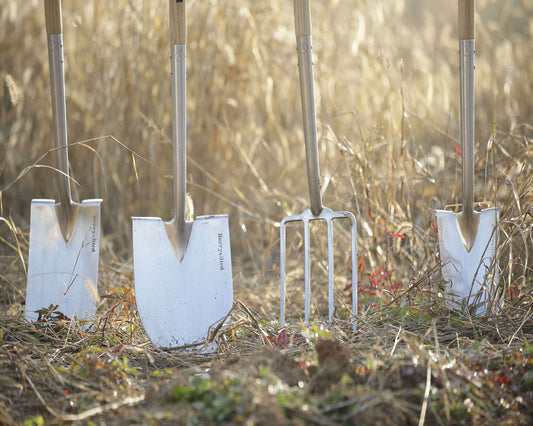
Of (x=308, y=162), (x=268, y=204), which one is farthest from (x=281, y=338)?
(x=268, y=204)

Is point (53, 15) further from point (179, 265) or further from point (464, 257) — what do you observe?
point (464, 257)

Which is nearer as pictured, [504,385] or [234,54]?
[504,385]

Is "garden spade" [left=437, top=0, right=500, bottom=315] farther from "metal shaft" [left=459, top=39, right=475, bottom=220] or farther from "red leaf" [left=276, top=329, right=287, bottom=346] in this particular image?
"red leaf" [left=276, top=329, right=287, bottom=346]

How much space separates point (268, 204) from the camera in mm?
3832

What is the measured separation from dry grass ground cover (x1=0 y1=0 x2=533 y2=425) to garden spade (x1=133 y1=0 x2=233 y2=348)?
0.08 m

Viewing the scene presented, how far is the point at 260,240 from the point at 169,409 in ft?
6.49

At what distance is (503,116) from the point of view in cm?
457

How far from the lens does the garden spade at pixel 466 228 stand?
7.20 ft

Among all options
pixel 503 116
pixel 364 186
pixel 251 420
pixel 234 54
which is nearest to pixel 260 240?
pixel 364 186

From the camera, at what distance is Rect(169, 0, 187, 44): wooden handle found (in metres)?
2.16

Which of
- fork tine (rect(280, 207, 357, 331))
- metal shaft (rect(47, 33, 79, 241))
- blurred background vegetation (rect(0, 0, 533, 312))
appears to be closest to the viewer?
fork tine (rect(280, 207, 357, 331))

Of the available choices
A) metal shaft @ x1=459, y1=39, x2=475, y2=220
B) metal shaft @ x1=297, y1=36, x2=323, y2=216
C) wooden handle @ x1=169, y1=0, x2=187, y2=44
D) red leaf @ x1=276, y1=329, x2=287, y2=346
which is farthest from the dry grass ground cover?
wooden handle @ x1=169, y1=0, x2=187, y2=44

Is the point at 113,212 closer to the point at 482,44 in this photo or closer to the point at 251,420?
the point at 251,420

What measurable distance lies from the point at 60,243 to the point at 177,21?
3.04 ft
